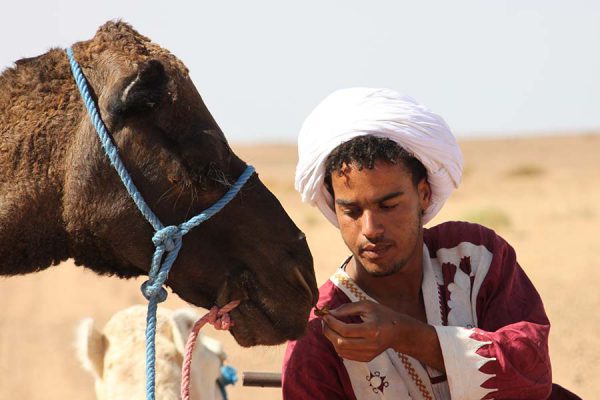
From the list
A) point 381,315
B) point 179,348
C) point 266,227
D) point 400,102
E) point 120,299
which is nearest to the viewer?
point 381,315

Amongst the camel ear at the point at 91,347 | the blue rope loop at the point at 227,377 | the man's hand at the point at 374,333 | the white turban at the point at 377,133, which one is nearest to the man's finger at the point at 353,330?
the man's hand at the point at 374,333

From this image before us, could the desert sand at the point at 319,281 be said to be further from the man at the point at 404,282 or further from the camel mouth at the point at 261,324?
the camel mouth at the point at 261,324

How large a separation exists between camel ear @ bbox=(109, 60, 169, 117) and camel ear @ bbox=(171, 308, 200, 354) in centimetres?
285

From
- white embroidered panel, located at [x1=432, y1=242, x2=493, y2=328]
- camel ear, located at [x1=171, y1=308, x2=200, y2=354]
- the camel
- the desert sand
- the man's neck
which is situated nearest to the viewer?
white embroidered panel, located at [x1=432, y1=242, x2=493, y2=328]

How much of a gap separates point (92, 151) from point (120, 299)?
11140 millimetres

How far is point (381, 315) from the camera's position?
317 cm

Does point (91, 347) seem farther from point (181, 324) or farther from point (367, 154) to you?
point (367, 154)

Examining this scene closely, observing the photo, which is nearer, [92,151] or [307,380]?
[92,151]

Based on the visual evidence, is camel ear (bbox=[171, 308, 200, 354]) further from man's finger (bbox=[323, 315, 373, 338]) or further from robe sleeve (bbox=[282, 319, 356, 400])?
man's finger (bbox=[323, 315, 373, 338])

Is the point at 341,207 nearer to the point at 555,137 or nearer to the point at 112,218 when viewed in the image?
the point at 112,218

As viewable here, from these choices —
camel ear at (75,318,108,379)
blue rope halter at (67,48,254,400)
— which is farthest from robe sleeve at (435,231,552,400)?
camel ear at (75,318,108,379)

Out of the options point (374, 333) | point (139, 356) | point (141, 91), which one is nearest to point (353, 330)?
point (374, 333)

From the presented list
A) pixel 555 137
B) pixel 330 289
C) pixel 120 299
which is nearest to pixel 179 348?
pixel 330 289

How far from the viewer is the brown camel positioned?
3283 millimetres
